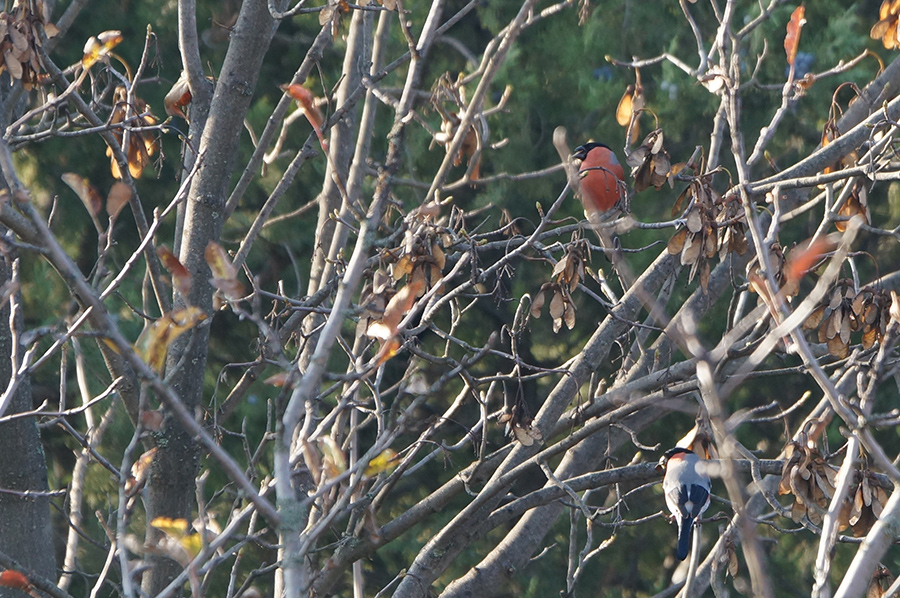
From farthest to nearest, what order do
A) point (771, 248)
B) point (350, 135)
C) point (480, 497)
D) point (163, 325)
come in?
point (350, 135) < point (480, 497) < point (771, 248) < point (163, 325)

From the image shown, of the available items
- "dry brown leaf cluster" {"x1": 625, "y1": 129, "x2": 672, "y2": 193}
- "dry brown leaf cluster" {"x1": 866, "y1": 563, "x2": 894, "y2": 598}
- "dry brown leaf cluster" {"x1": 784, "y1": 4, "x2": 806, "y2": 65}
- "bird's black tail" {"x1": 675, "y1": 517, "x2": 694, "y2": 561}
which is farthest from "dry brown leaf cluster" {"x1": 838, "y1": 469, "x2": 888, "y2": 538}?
"bird's black tail" {"x1": 675, "y1": 517, "x2": 694, "y2": 561}

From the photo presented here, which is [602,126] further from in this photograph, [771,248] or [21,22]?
[21,22]

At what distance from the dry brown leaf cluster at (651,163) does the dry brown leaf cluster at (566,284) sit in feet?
0.77

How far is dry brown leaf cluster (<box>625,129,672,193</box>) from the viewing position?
273cm

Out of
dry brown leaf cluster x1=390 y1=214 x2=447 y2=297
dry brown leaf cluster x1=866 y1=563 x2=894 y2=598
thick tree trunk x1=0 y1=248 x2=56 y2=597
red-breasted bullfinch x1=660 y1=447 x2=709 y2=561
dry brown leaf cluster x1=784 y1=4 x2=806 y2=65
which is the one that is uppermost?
dry brown leaf cluster x1=784 y1=4 x2=806 y2=65

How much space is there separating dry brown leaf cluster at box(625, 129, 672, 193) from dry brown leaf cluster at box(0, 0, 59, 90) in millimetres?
1531

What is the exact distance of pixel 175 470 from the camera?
10.8ft

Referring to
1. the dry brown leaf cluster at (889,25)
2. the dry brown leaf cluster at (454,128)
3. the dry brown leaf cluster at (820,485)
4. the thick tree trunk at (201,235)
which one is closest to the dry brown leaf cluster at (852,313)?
the dry brown leaf cluster at (820,485)

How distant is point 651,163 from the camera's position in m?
2.76

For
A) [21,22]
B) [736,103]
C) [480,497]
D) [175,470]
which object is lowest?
[480,497]

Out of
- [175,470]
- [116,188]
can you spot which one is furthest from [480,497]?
[116,188]

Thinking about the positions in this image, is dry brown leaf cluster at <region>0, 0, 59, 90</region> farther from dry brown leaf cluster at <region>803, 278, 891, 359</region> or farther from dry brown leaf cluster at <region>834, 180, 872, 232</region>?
dry brown leaf cluster at <region>834, 180, 872, 232</region>

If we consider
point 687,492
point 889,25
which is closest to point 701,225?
point 889,25

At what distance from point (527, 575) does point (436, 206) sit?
5292 millimetres
